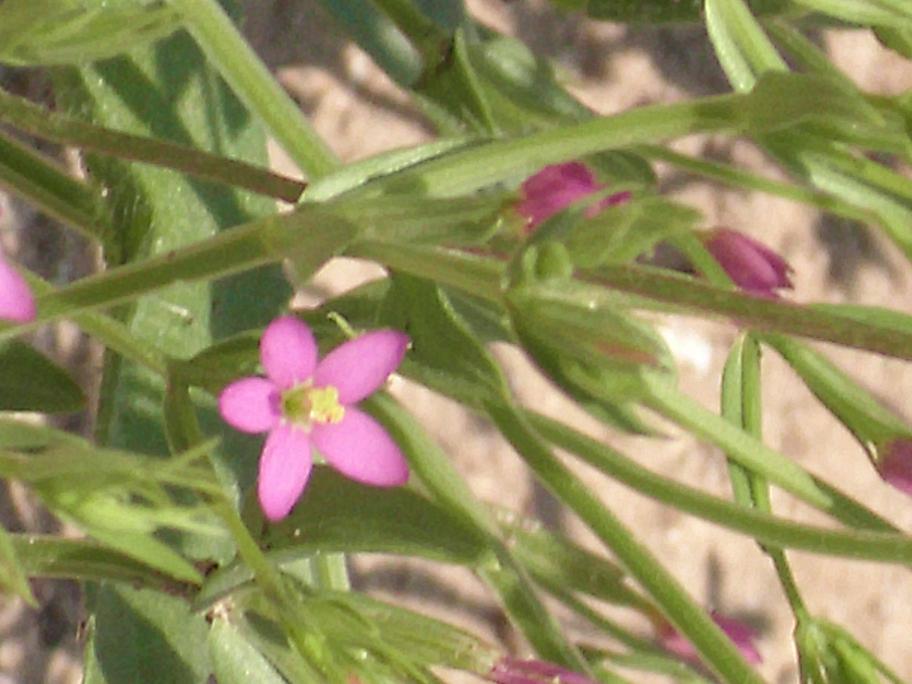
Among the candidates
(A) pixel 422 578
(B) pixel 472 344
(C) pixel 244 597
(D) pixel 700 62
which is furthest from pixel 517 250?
(D) pixel 700 62

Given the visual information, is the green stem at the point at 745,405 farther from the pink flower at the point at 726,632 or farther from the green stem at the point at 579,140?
the green stem at the point at 579,140

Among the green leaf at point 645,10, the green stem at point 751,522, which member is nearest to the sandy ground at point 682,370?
the green leaf at point 645,10

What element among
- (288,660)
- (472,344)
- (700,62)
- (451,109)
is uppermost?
(700,62)

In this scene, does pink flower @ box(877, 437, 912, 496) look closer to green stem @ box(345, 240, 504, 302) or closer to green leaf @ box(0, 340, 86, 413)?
green stem @ box(345, 240, 504, 302)

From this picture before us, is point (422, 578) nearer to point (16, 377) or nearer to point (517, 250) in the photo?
point (16, 377)

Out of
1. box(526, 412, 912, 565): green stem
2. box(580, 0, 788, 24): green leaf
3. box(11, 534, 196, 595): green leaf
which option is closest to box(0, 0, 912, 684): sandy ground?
box(580, 0, 788, 24): green leaf

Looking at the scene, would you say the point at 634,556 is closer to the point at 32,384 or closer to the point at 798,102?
the point at 798,102

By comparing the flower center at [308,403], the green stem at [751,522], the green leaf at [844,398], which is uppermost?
the green leaf at [844,398]
